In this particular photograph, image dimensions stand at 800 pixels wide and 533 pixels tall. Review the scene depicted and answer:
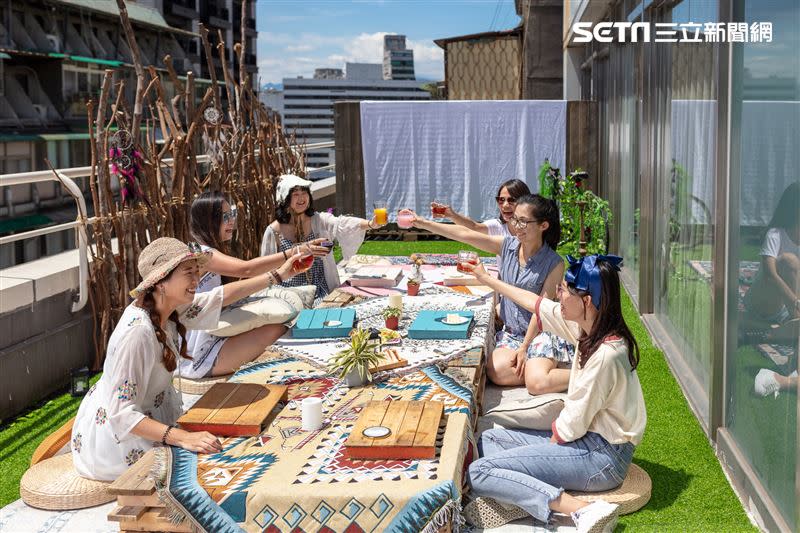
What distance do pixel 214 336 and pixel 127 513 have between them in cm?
235

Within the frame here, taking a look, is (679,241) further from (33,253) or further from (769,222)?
(33,253)

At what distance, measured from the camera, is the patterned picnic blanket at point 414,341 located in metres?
3.87

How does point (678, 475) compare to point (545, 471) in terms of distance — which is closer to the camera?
point (545, 471)

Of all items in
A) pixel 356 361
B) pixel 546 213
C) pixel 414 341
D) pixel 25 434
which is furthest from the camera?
pixel 546 213

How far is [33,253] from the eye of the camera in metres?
37.3

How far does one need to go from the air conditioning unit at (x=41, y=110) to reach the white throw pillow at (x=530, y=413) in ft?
138

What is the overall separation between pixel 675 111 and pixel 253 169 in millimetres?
4296

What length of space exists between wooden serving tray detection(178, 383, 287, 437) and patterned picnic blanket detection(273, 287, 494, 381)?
48cm

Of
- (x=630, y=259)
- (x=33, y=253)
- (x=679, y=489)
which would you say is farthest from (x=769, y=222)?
(x=33, y=253)

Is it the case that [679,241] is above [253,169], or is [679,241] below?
below

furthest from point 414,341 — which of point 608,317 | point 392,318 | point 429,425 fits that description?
point 429,425

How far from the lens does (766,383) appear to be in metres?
3.39

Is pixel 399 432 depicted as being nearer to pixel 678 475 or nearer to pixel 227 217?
pixel 678 475

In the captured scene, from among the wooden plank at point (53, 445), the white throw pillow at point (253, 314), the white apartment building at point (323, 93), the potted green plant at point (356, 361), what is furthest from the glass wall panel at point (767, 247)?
the white apartment building at point (323, 93)
